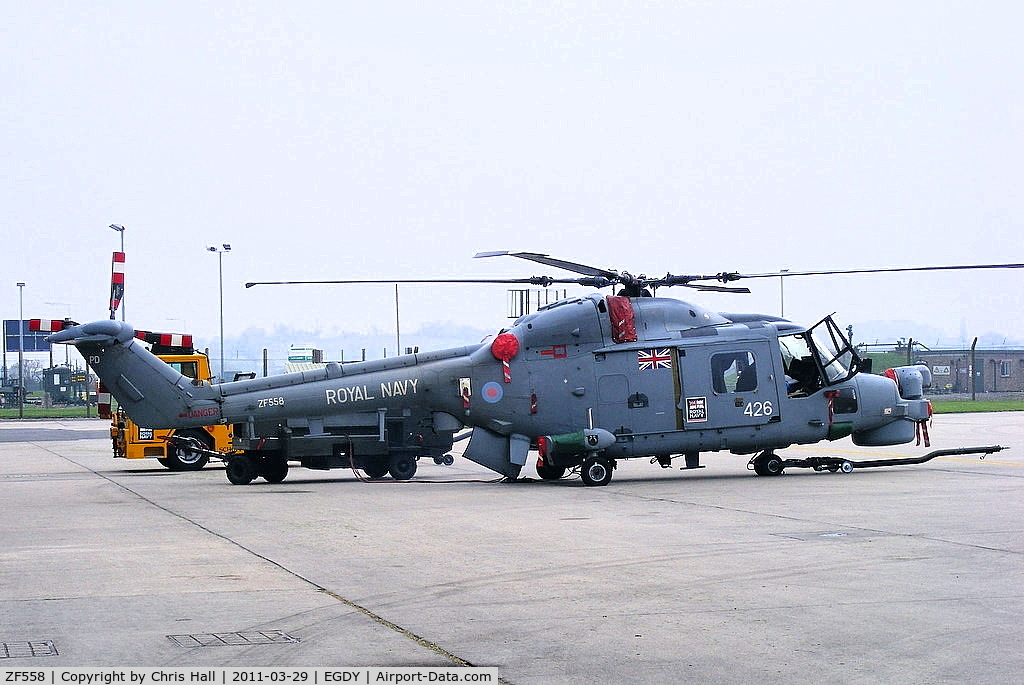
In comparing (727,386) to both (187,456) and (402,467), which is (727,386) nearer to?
(402,467)

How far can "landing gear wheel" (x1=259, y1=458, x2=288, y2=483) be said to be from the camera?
21.4 metres

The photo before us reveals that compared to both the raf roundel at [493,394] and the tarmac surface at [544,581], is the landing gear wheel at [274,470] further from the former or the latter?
the raf roundel at [493,394]

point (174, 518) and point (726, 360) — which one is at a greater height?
point (726, 360)

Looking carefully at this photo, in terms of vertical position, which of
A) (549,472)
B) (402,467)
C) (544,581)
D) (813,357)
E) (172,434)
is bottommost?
(544,581)

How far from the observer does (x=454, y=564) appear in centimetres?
1112

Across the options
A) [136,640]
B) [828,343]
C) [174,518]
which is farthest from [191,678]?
[828,343]

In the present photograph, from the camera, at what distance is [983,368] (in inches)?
4540

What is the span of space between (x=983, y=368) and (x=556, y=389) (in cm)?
10429

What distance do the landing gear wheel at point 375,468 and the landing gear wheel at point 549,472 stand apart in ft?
9.80

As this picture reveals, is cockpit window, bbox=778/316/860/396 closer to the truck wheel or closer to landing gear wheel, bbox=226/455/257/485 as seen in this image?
landing gear wheel, bbox=226/455/257/485

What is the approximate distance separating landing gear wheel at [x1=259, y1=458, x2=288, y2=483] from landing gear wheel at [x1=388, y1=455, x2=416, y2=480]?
190cm

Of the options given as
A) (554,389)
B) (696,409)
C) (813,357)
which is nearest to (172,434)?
(554,389)

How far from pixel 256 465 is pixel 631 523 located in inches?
363

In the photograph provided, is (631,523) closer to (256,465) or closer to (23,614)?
(23,614)
